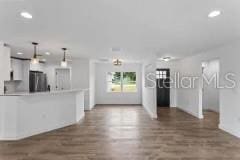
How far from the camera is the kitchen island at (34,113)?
4.36 meters

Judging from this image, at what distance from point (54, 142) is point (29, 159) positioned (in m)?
0.90

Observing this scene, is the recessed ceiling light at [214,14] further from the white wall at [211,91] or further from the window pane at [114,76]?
the window pane at [114,76]

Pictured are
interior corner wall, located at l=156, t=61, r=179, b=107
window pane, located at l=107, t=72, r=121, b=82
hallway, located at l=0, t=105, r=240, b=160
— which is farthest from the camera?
window pane, located at l=107, t=72, r=121, b=82

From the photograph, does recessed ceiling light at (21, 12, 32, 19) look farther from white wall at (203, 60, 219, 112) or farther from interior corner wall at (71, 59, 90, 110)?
white wall at (203, 60, 219, 112)

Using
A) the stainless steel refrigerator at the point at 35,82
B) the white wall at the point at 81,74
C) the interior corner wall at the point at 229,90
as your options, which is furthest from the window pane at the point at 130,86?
the stainless steel refrigerator at the point at 35,82

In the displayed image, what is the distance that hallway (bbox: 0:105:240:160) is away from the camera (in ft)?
11.0

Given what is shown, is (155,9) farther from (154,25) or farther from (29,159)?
(29,159)

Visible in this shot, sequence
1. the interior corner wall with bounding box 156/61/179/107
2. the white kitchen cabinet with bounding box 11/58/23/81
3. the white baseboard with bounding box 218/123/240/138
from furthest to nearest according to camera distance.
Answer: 1. the interior corner wall with bounding box 156/61/179/107
2. the white kitchen cabinet with bounding box 11/58/23/81
3. the white baseboard with bounding box 218/123/240/138

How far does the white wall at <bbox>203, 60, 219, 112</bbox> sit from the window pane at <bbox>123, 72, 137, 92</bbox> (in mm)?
3833

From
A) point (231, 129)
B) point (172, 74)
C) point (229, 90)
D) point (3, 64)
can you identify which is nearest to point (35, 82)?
point (3, 64)

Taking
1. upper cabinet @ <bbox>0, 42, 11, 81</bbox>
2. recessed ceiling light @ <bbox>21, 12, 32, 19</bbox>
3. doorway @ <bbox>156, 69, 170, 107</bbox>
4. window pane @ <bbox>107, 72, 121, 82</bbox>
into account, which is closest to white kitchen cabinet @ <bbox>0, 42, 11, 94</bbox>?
upper cabinet @ <bbox>0, 42, 11, 81</bbox>

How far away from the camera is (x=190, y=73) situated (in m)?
7.80

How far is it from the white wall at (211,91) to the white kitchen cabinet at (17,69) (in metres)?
8.62

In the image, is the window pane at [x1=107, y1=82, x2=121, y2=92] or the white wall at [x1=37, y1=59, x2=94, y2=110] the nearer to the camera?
the white wall at [x1=37, y1=59, x2=94, y2=110]
